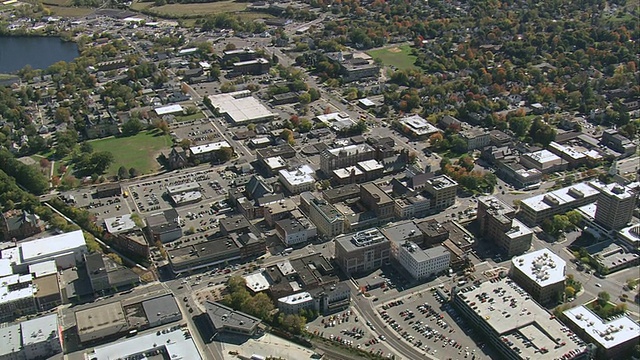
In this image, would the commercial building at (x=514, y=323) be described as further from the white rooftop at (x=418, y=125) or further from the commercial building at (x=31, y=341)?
the white rooftop at (x=418, y=125)

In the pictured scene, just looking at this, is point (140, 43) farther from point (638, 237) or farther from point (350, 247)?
point (638, 237)

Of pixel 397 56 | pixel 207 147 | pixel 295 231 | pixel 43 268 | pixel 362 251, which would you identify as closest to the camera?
pixel 43 268

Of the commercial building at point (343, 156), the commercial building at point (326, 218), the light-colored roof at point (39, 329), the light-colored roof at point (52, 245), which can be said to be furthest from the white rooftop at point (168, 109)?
the light-colored roof at point (39, 329)

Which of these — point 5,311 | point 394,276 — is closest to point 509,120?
point 394,276

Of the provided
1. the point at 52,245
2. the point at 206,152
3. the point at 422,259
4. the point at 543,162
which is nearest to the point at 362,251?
the point at 422,259

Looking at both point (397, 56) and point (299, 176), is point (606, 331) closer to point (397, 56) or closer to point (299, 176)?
point (299, 176)

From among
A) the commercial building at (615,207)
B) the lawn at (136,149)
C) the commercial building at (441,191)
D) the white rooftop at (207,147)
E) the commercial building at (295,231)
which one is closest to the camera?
the commercial building at (295,231)

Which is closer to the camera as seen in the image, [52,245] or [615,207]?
[52,245]
